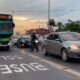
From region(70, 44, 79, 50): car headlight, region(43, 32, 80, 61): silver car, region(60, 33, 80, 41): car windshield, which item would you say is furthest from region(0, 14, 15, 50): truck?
region(70, 44, 79, 50): car headlight

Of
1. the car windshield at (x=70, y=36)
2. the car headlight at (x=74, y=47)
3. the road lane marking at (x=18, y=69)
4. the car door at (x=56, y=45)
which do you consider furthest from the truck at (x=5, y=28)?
the road lane marking at (x=18, y=69)

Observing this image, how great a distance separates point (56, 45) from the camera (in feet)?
60.4

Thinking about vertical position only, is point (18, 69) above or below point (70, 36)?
below

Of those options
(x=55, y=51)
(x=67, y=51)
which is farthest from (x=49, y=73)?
(x=55, y=51)

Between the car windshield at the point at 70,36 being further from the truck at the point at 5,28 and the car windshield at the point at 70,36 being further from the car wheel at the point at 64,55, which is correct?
the truck at the point at 5,28

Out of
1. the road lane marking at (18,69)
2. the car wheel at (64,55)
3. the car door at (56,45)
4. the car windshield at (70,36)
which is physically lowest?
the road lane marking at (18,69)

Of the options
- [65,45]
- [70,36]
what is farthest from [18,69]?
[70,36]

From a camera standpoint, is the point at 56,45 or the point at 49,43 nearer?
the point at 56,45

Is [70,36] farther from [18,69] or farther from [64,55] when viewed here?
[18,69]

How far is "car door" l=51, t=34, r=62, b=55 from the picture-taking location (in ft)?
58.7

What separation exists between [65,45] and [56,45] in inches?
57.8

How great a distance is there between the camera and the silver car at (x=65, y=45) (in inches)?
647

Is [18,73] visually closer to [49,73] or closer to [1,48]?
[49,73]

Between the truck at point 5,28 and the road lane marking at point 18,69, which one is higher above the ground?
the truck at point 5,28
